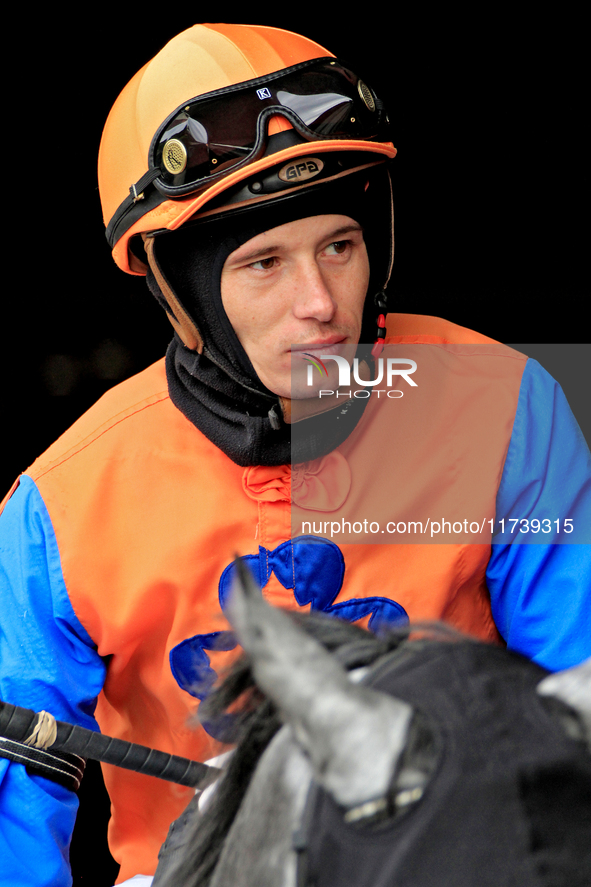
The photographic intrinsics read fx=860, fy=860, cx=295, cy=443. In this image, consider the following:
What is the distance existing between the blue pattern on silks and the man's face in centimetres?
23

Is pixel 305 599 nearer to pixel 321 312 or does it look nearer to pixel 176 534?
pixel 176 534

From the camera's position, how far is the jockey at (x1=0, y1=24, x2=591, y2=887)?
1203 mm

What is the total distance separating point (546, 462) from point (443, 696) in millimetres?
875

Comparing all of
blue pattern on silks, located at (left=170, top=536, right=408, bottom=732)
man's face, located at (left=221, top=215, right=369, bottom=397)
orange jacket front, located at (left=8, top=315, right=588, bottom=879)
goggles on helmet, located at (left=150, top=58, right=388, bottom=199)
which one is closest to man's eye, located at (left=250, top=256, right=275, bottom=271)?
man's face, located at (left=221, top=215, right=369, bottom=397)

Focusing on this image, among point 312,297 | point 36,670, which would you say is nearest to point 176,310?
point 312,297

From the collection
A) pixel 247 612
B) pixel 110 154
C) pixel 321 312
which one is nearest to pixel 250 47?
pixel 110 154

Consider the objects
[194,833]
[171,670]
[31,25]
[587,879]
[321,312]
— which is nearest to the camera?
[587,879]

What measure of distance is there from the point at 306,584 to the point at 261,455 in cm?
20

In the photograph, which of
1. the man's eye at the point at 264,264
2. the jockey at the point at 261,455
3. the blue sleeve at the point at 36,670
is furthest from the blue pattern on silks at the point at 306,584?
the man's eye at the point at 264,264

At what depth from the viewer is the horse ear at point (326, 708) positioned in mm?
455

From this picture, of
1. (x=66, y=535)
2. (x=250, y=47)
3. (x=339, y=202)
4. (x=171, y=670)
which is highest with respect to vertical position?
(x=250, y=47)

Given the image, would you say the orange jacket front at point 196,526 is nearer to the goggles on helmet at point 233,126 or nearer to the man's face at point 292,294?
the man's face at point 292,294

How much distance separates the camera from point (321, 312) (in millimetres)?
1171

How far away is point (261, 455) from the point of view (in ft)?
4.12
